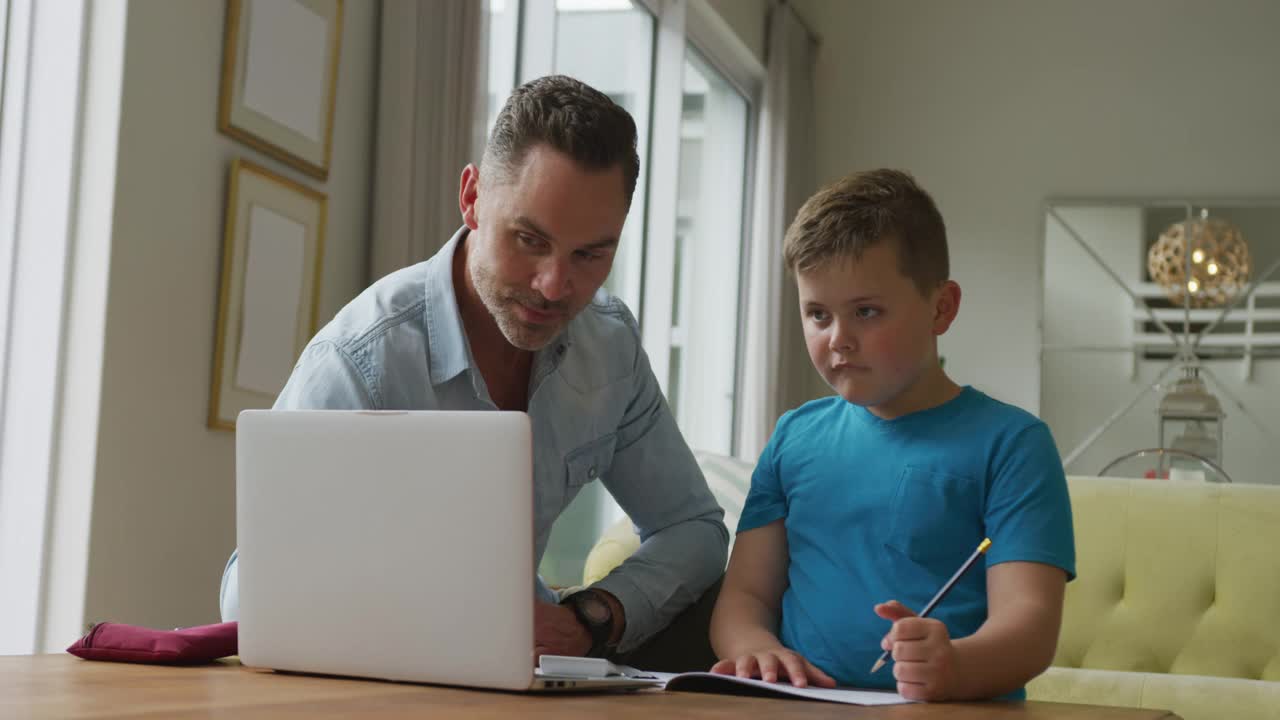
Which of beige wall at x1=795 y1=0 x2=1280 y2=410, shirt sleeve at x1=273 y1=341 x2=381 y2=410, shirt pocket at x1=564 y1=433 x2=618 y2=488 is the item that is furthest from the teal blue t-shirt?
beige wall at x1=795 y1=0 x2=1280 y2=410

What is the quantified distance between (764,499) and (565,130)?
1.41 ft

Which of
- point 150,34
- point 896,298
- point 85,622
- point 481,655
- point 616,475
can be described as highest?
point 150,34

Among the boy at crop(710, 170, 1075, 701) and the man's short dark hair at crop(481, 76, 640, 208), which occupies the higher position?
the man's short dark hair at crop(481, 76, 640, 208)

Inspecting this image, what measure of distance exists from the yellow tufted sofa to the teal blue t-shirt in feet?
2.99

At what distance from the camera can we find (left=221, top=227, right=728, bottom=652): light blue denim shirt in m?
1.40

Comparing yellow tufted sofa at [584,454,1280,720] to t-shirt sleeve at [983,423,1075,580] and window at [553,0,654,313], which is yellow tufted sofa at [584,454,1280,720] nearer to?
t-shirt sleeve at [983,423,1075,580]

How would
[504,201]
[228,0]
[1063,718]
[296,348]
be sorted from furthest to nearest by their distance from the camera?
[296,348], [228,0], [504,201], [1063,718]

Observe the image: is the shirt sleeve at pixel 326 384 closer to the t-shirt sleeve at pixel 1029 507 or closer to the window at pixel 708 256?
the t-shirt sleeve at pixel 1029 507

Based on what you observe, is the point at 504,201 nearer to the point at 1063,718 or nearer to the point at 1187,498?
the point at 1063,718

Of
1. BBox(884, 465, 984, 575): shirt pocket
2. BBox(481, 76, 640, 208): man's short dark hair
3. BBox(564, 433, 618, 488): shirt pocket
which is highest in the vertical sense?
BBox(481, 76, 640, 208): man's short dark hair

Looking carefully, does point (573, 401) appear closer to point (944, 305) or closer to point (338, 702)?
point (944, 305)

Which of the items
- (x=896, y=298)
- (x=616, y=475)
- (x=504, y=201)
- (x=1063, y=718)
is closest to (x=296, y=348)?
(x=616, y=475)

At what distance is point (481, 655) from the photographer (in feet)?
3.17

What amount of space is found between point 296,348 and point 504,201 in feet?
4.40
